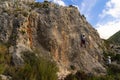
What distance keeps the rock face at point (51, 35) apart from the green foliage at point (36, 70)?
1.09m

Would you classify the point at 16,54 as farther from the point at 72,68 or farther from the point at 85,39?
the point at 85,39

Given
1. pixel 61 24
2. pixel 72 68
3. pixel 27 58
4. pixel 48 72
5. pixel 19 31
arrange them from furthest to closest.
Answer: pixel 61 24 → pixel 72 68 → pixel 19 31 → pixel 27 58 → pixel 48 72

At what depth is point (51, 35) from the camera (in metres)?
24.0

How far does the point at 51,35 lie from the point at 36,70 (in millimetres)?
6239

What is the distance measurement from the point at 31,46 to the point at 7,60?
3.93m

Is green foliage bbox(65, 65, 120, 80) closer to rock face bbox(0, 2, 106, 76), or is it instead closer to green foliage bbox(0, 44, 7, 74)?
rock face bbox(0, 2, 106, 76)

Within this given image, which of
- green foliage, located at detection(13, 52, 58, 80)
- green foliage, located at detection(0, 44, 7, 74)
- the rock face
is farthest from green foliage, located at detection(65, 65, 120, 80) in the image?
green foliage, located at detection(0, 44, 7, 74)

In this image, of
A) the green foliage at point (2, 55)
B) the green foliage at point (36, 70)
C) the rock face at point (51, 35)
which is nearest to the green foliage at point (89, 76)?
the rock face at point (51, 35)

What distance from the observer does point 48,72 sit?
18.5m

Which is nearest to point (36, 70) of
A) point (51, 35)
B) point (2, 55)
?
point (2, 55)

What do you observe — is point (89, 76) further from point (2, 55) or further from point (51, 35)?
point (2, 55)

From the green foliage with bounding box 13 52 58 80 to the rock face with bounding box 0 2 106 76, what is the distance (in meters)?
1.09

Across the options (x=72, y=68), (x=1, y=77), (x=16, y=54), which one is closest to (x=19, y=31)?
(x=16, y=54)

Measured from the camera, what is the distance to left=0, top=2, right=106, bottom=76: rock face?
22.8 m
